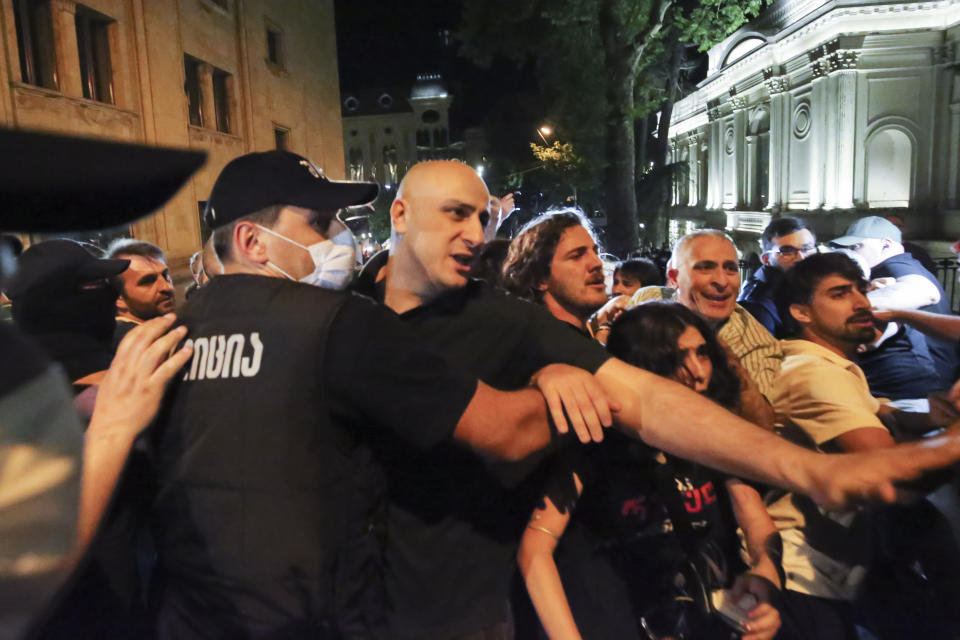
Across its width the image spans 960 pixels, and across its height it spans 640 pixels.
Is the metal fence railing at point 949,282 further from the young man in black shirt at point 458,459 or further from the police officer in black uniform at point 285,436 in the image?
the police officer in black uniform at point 285,436

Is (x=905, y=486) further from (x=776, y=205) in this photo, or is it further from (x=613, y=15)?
(x=776, y=205)

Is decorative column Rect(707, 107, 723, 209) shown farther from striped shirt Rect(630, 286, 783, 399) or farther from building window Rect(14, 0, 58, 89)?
striped shirt Rect(630, 286, 783, 399)

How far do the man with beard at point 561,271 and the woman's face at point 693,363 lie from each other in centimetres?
65

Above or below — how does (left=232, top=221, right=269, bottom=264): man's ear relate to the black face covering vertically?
above

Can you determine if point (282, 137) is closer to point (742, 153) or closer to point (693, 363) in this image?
point (742, 153)

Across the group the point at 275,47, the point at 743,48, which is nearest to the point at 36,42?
the point at 275,47

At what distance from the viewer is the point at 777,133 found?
19.4 meters

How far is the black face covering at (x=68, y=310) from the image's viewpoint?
2.53m

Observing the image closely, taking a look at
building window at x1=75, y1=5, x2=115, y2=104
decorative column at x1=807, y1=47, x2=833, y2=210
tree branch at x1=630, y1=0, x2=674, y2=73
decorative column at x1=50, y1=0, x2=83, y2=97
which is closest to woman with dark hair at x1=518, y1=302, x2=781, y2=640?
decorative column at x1=50, y1=0, x2=83, y2=97

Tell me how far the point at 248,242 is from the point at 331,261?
0.81ft

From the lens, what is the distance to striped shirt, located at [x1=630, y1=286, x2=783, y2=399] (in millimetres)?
2895

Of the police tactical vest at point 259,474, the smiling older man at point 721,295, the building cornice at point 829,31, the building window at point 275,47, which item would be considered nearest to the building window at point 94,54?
the building window at point 275,47

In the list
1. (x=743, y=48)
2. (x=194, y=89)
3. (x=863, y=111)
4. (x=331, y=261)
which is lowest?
(x=331, y=261)

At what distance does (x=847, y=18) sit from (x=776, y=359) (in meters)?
16.6
